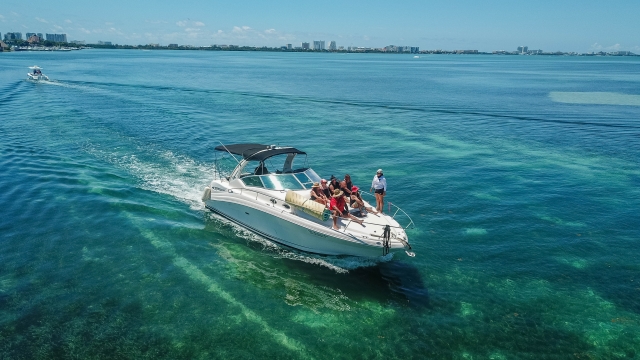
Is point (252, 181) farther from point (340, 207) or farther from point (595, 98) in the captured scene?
point (595, 98)

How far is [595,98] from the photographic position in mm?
55875

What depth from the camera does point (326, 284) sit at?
47.7ft

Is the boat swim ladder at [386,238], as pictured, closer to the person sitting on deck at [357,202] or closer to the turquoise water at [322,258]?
the turquoise water at [322,258]

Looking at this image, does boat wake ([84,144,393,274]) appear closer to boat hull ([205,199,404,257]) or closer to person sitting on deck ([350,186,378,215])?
boat hull ([205,199,404,257])

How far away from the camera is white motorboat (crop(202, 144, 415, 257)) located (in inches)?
577

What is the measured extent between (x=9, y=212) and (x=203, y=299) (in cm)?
1097

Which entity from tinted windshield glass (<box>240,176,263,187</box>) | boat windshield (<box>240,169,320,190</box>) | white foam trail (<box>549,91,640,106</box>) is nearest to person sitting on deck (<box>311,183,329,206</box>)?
boat windshield (<box>240,169,320,190</box>)

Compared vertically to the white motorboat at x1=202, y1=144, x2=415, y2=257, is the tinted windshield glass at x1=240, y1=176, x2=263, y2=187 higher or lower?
higher

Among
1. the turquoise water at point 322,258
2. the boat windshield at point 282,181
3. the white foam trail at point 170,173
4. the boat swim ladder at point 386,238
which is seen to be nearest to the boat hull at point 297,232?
the boat swim ladder at point 386,238

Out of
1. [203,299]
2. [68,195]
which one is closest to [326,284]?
[203,299]

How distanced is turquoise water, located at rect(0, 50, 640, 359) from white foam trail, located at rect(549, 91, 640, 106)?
20922 mm

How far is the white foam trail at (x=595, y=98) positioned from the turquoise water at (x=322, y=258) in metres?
20.9

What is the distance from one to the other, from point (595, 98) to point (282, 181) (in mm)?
53030

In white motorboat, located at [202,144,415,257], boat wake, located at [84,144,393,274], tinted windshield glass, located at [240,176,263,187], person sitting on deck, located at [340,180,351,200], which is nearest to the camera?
white motorboat, located at [202,144,415,257]
